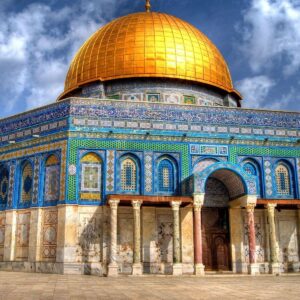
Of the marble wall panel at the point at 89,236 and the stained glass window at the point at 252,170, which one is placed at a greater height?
the stained glass window at the point at 252,170

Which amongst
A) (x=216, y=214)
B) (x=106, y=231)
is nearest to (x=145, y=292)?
(x=106, y=231)

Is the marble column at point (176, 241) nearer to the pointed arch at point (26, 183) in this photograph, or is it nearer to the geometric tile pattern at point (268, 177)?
the geometric tile pattern at point (268, 177)

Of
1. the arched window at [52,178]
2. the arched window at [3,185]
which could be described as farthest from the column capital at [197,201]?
the arched window at [3,185]

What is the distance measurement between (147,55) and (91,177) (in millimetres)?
7625

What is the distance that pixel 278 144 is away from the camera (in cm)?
2038

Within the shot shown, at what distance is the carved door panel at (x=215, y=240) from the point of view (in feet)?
63.9

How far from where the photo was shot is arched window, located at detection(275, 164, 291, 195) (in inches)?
787

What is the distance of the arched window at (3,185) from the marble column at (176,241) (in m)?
7.83

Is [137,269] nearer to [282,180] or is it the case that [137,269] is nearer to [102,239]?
[102,239]

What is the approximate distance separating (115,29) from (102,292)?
1719 cm

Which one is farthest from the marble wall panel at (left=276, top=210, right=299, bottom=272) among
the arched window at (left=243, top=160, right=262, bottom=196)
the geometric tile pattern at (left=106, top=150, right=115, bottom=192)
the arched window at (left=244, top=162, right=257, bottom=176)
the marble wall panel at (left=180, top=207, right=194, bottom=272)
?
the geometric tile pattern at (left=106, top=150, right=115, bottom=192)

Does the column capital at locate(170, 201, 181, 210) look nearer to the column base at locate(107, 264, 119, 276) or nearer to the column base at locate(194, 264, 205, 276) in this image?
the column base at locate(194, 264, 205, 276)

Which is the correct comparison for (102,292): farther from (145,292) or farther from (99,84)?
(99,84)

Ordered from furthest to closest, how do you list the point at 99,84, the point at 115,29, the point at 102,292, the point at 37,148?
the point at 115,29 → the point at 99,84 → the point at 37,148 → the point at 102,292
